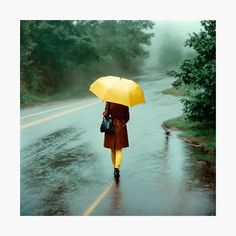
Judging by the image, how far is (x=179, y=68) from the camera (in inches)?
406

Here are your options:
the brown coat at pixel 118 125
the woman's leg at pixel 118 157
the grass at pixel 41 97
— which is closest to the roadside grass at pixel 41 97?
the grass at pixel 41 97

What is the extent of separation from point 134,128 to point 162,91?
1.00 metres

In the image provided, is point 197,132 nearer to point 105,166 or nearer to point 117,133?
point 117,133

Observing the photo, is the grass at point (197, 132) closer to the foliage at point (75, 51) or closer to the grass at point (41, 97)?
the foliage at point (75, 51)

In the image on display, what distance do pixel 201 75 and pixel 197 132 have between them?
116 cm

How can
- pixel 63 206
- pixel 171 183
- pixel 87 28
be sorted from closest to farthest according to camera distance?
1. pixel 63 206
2. pixel 171 183
3. pixel 87 28

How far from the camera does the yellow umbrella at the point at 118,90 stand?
29.1ft

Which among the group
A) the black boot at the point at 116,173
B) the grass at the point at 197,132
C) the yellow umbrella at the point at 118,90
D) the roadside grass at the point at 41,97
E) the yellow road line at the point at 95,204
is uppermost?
the yellow umbrella at the point at 118,90

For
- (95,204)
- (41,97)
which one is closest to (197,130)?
(95,204)

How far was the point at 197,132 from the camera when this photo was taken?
10250 mm

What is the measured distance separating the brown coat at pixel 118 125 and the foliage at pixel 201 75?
1631mm

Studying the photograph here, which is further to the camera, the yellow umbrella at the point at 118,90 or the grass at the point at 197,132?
the grass at the point at 197,132
